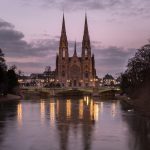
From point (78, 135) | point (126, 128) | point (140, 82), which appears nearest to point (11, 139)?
point (78, 135)

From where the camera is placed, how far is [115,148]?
98.0ft

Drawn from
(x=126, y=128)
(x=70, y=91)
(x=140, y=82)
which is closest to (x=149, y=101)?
(x=140, y=82)

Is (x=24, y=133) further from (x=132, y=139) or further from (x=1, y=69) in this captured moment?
(x=1, y=69)

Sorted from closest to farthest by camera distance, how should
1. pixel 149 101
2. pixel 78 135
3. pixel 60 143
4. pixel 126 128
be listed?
pixel 60 143 < pixel 78 135 < pixel 126 128 < pixel 149 101

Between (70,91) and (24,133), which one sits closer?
(24,133)

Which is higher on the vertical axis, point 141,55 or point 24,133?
point 141,55

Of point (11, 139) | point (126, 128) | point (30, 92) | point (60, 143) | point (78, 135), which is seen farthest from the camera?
point (30, 92)

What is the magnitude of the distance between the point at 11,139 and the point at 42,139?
85.1 inches

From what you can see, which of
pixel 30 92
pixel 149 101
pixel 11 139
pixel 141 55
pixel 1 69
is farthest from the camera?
pixel 30 92

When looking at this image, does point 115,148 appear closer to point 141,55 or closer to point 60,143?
point 60,143

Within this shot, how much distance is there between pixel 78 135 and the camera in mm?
35906

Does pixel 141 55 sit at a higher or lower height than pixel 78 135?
higher

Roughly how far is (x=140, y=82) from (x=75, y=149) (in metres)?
52.8

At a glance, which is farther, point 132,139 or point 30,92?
point 30,92
